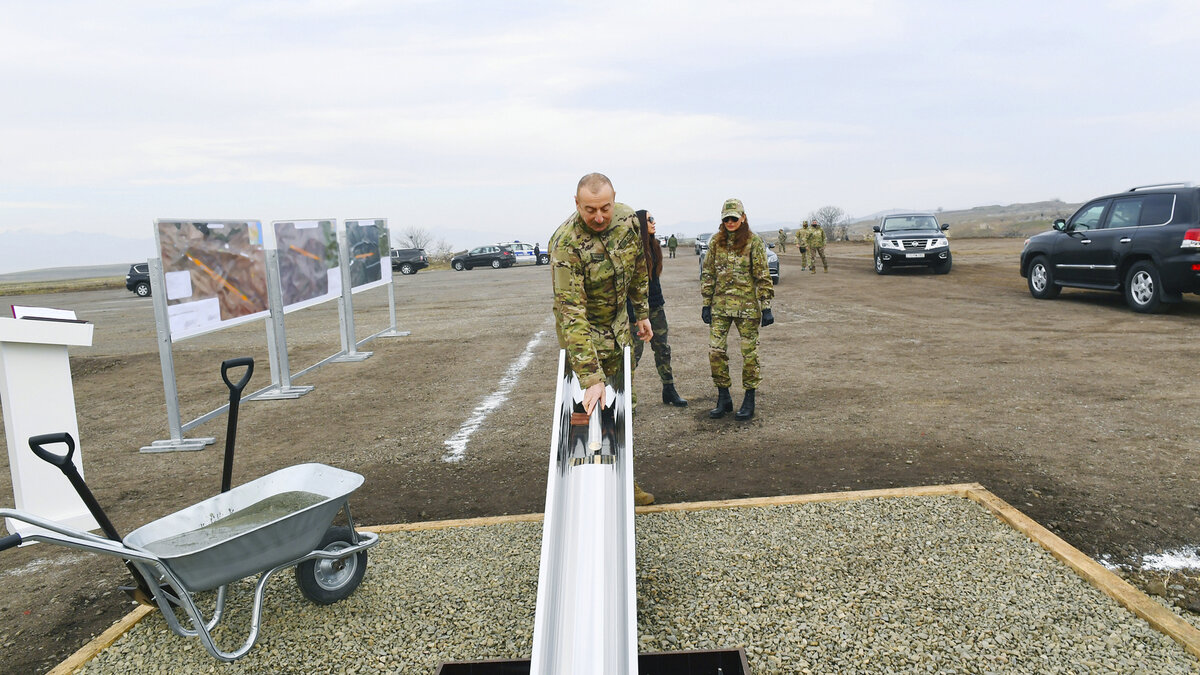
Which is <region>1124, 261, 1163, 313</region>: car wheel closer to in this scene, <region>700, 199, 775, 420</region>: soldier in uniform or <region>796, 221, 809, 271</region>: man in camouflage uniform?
<region>700, 199, 775, 420</region>: soldier in uniform

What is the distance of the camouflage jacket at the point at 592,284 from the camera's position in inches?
154

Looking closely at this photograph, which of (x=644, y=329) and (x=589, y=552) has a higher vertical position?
(x=644, y=329)

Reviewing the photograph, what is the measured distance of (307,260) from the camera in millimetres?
10375

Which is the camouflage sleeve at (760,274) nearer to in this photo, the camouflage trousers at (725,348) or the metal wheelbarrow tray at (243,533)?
the camouflage trousers at (725,348)

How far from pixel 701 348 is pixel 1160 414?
545 cm

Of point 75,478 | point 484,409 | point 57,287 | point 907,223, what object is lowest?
point 57,287

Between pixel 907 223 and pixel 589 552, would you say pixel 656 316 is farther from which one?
pixel 907 223

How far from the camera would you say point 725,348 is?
6.56 meters

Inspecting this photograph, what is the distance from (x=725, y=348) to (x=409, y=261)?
4036cm

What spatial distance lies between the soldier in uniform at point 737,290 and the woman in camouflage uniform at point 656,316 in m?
0.45

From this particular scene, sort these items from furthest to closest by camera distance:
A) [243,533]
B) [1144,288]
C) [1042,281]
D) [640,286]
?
[1042,281] < [1144,288] < [640,286] < [243,533]

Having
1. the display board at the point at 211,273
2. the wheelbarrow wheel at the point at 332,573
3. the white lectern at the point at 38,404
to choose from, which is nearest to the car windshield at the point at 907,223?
the display board at the point at 211,273

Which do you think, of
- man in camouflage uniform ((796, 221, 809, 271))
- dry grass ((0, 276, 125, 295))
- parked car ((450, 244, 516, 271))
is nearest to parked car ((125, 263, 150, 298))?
dry grass ((0, 276, 125, 295))

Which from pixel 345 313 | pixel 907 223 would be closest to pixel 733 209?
pixel 345 313
